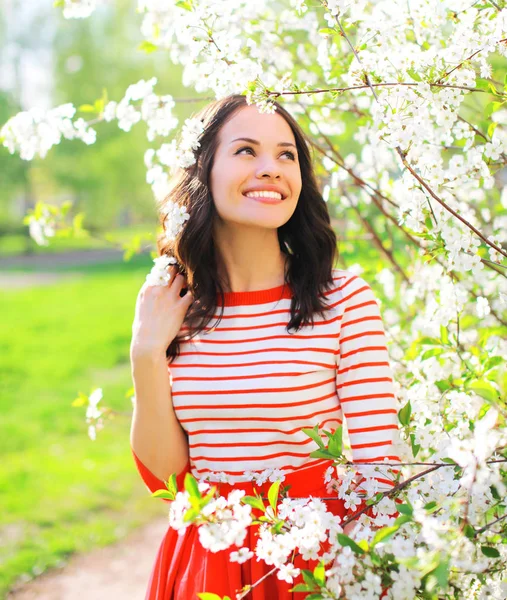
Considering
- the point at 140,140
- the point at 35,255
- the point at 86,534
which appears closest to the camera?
the point at 86,534

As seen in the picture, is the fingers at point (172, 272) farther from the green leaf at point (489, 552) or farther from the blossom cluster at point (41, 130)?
the green leaf at point (489, 552)

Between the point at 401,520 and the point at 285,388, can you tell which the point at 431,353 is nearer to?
the point at 285,388

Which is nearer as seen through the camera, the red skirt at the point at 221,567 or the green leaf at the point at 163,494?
the green leaf at the point at 163,494

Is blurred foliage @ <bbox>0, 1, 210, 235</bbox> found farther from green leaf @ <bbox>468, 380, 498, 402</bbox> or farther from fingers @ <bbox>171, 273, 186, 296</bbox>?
green leaf @ <bbox>468, 380, 498, 402</bbox>

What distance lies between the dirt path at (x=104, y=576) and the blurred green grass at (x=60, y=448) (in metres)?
0.09

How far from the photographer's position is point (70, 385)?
7.26 m

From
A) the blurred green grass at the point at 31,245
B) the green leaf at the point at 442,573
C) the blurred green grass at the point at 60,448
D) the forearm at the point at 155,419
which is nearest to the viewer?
the green leaf at the point at 442,573

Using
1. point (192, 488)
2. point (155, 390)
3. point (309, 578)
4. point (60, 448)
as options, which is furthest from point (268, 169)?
point (60, 448)

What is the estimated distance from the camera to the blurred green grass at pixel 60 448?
13.3ft

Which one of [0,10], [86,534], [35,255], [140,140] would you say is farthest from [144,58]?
[86,534]

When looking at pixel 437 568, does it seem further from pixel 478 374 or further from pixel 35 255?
pixel 35 255

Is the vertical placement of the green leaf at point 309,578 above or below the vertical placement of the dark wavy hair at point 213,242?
below

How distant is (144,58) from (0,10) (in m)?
4.60

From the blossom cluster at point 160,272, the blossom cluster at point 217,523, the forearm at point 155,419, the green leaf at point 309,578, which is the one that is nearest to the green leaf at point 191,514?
the blossom cluster at point 217,523
